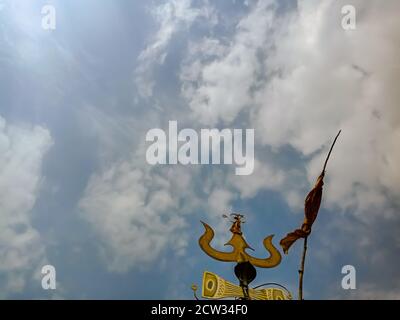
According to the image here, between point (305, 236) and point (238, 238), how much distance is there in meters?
2.61

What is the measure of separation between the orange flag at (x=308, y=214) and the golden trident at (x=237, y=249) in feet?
1.69

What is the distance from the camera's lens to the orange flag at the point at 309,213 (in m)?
17.6

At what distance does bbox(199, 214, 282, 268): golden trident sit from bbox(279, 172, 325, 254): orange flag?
20.2 inches

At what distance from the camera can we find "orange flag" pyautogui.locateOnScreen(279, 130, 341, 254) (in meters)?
17.6

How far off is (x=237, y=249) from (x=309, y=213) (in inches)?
127

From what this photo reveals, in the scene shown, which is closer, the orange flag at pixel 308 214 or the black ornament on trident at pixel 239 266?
the black ornament on trident at pixel 239 266

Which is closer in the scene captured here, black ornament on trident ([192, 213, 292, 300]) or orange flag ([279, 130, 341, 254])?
black ornament on trident ([192, 213, 292, 300])

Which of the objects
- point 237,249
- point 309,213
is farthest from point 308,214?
point 237,249

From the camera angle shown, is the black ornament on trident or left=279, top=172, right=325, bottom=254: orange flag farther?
left=279, top=172, right=325, bottom=254: orange flag
